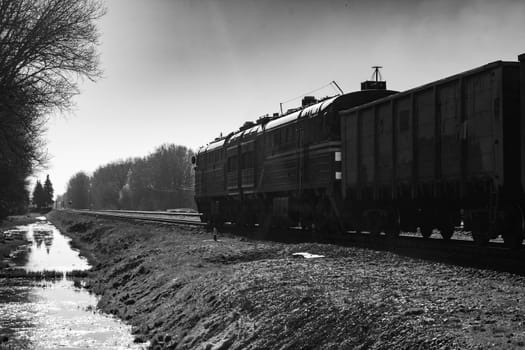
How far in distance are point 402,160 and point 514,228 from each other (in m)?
3.80

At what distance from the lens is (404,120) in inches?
600

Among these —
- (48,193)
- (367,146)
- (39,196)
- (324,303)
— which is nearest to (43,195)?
(39,196)

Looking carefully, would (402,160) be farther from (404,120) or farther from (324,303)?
(324,303)

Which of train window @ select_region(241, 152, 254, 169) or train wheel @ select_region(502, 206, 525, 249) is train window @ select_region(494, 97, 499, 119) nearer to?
train wheel @ select_region(502, 206, 525, 249)

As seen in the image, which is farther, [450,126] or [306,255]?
[306,255]

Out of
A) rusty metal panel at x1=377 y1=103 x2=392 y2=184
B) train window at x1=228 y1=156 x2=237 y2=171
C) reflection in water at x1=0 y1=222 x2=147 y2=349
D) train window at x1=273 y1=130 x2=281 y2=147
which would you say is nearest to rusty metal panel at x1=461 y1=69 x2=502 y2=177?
rusty metal panel at x1=377 y1=103 x2=392 y2=184

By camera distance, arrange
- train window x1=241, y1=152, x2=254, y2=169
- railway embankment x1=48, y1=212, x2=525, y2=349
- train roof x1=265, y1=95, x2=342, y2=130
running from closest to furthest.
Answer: railway embankment x1=48, y1=212, x2=525, y2=349 < train roof x1=265, y1=95, x2=342, y2=130 < train window x1=241, y1=152, x2=254, y2=169

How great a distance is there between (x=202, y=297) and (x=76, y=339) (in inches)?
129

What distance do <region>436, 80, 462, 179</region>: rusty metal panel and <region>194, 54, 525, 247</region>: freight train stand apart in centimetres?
2

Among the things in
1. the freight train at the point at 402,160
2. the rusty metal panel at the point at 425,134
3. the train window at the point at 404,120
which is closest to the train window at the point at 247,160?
the freight train at the point at 402,160

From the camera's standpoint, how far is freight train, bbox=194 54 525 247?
12.0 m

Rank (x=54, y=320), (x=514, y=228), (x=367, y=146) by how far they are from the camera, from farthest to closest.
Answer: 1. (x=367, y=146)
2. (x=54, y=320)
3. (x=514, y=228)

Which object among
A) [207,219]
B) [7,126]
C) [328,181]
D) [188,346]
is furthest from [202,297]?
[207,219]

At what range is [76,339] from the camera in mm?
13305
